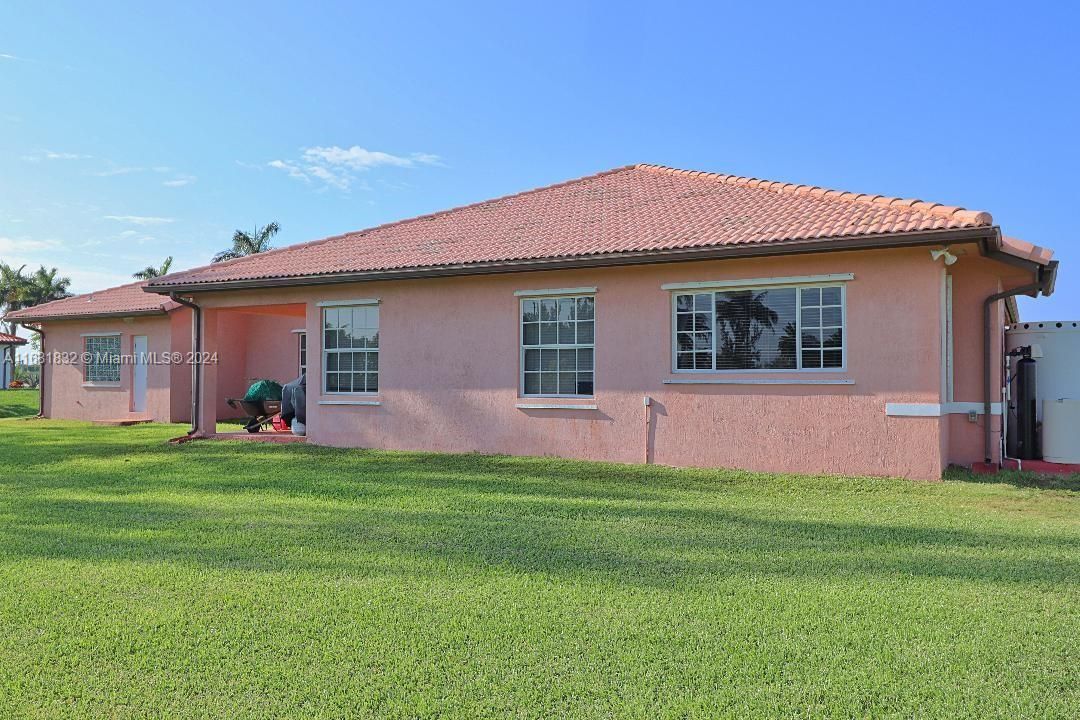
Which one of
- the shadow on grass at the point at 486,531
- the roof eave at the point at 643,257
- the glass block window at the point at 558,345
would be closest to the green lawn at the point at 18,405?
the roof eave at the point at 643,257

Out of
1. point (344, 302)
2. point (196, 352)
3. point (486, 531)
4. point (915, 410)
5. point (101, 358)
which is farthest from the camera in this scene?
point (101, 358)

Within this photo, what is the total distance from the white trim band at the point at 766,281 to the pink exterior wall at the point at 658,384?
0.25ft

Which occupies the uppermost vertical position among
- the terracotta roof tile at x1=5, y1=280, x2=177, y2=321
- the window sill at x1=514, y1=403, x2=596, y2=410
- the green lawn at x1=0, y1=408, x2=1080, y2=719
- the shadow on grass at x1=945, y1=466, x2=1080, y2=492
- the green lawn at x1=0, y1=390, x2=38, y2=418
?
the terracotta roof tile at x1=5, y1=280, x2=177, y2=321

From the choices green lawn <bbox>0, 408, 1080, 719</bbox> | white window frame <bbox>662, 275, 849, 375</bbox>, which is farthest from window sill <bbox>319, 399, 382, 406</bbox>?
white window frame <bbox>662, 275, 849, 375</bbox>

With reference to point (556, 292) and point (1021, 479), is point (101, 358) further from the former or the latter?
point (1021, 479)

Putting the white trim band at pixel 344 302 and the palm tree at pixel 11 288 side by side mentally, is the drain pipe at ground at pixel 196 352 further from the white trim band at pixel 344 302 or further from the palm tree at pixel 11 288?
the palm tree at pixel 11 288

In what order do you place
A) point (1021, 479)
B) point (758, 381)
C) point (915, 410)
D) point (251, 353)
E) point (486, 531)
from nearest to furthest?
1. point (486, 531)
2. point (915, 410)
3. point (1021, 479)
4. point (758, 381)
5. point (251, 353)

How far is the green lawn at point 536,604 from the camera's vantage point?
3.56 meters

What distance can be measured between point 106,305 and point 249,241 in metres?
19.7

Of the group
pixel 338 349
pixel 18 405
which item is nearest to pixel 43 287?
pixel 18 405

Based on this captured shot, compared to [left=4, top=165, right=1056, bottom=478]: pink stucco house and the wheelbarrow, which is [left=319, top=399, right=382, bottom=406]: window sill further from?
the wheelbarrow

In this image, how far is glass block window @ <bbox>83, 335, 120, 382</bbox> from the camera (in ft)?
72.0

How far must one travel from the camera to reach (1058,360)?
41.5 ft

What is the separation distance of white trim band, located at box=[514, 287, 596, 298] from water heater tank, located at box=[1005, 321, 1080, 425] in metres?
7.24
